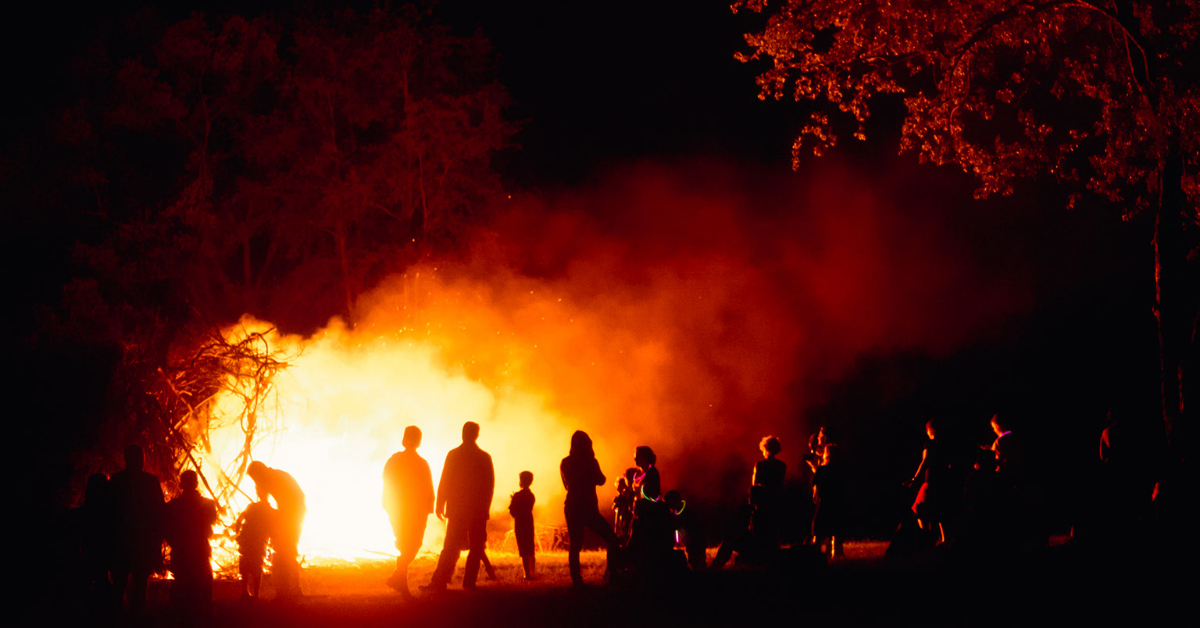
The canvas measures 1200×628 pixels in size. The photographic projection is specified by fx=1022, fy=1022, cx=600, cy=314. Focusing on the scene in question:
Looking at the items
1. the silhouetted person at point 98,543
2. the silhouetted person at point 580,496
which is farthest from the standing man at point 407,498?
Answer: the silhouetted person at point 98,543

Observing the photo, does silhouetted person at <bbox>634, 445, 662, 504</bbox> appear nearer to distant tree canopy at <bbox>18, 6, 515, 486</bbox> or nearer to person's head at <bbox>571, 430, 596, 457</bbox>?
person's head at <bbox>571, 430, 596, 457</bbox>

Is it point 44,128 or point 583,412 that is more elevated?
point 44,128

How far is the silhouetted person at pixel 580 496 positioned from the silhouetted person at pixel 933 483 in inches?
142

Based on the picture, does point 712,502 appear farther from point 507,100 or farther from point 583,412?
point 507,100

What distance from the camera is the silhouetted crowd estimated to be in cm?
959

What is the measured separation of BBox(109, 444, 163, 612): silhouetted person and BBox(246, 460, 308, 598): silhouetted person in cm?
100

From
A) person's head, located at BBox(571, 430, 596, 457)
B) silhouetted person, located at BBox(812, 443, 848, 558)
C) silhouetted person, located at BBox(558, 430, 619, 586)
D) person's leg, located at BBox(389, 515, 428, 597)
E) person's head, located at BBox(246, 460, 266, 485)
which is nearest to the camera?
person's leg, located at BBox(389, 515, 428, 597)

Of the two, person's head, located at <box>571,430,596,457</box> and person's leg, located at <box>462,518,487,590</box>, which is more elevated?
person's head, located at <box>571,430,596,457</box>

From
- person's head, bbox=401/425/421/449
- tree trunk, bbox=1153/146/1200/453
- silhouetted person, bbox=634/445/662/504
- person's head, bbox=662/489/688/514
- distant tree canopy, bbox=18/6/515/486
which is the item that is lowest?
person's head, bbox=662/489/688/514

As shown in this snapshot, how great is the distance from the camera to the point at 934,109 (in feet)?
52.4

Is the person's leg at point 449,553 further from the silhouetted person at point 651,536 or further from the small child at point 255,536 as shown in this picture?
the small child at point 255,536

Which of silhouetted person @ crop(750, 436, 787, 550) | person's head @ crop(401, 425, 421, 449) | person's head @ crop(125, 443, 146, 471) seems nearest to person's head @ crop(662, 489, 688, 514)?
silhouetted person @ crop(750, 436, 787, 550)

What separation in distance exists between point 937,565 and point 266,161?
21.8 m

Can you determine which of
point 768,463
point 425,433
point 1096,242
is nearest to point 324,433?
point 425,433
